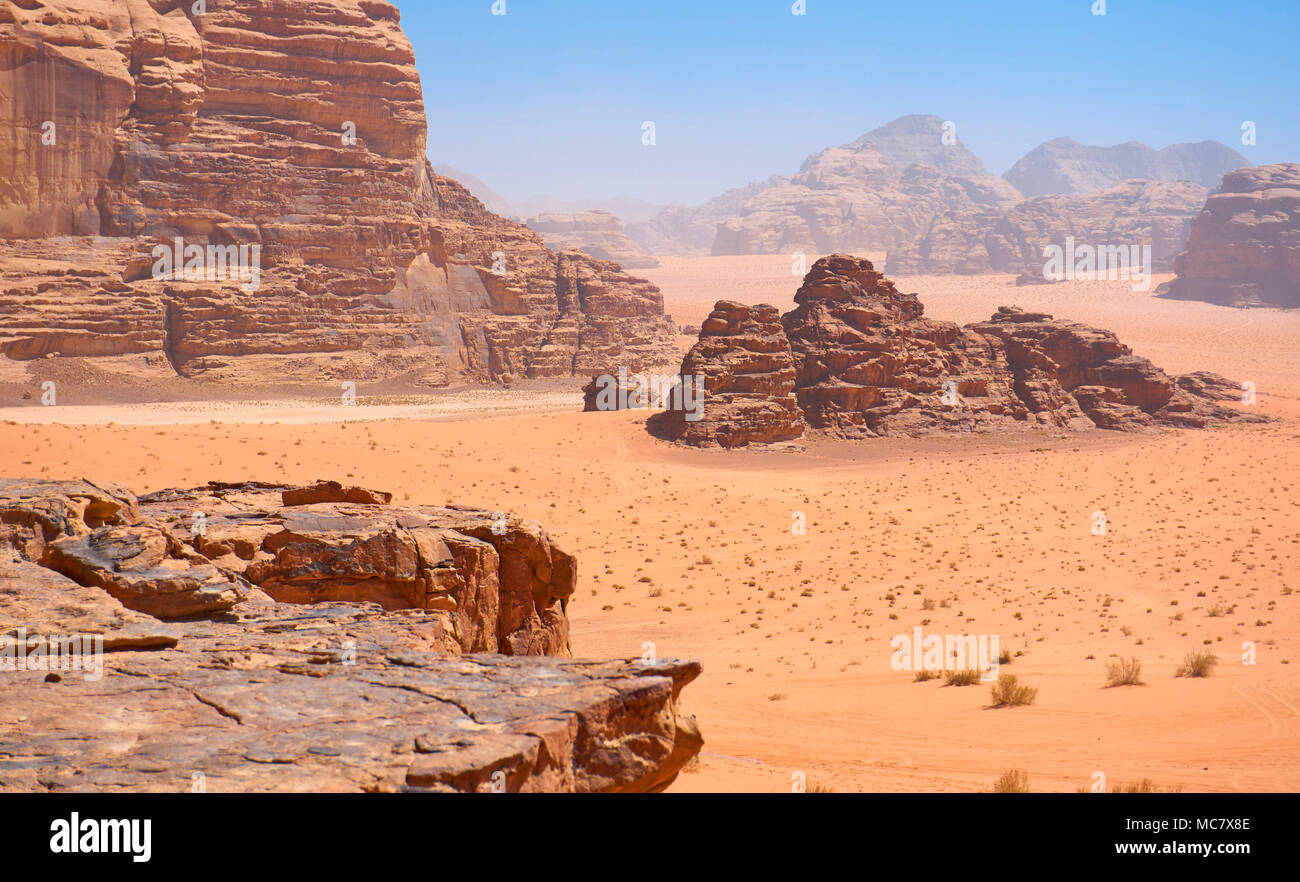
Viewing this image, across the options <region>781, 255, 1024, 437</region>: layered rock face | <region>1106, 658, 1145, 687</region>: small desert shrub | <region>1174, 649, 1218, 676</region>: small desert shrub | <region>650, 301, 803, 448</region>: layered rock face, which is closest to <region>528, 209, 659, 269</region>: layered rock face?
<region>781, 255, 1024, 437</region>: layered rock face

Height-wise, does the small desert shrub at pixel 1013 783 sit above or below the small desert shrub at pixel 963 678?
above

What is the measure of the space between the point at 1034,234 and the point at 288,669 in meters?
165

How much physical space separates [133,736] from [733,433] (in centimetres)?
3365

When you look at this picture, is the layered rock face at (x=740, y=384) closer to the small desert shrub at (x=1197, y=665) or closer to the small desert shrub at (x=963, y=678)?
the small desert shrub at (x=963, y=678)

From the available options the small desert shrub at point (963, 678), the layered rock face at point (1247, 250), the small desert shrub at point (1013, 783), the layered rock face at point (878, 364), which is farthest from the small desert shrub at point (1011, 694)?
the layered rock face at point (1247, 250)

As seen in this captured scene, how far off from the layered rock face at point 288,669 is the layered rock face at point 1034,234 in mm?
149431

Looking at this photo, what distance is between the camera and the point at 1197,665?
12.7m

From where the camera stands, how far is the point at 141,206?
5950 cm

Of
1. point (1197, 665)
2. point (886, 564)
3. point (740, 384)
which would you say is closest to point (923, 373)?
point (740, 384)

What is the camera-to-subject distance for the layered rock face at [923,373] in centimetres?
4066

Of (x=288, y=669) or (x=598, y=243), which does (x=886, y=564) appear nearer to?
(x=288, y=669)

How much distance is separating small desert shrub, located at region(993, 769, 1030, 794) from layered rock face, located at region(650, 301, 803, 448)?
1179 inches

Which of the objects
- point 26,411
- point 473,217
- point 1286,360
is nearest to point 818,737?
point 26,411

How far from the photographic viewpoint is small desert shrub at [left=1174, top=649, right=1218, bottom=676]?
12.6m
